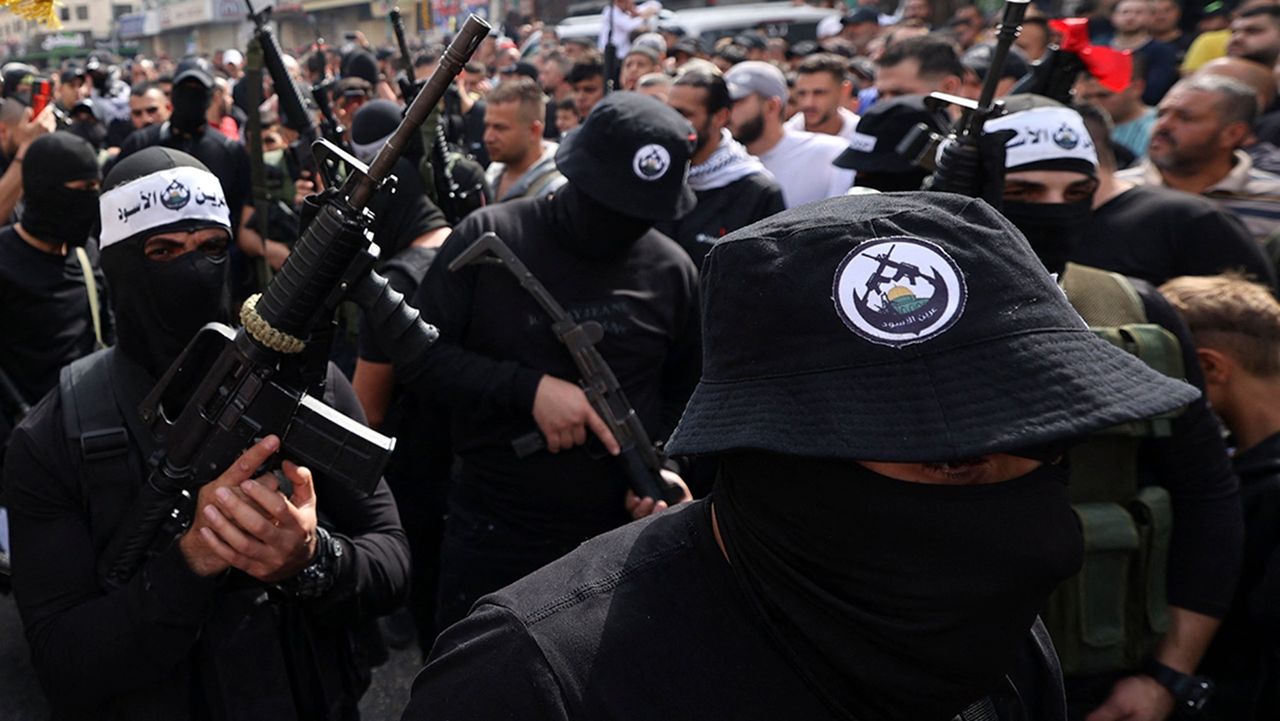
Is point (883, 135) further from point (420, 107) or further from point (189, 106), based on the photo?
point (189, 106)

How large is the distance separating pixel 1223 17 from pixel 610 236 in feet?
23.4

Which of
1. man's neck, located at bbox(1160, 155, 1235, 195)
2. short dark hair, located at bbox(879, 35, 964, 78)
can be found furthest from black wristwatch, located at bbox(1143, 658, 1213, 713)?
short dark hair, located at bbox(879, 35, 964, 78)

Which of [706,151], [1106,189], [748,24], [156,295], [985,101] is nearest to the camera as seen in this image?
[156,295]

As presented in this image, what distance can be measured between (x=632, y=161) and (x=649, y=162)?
47mm

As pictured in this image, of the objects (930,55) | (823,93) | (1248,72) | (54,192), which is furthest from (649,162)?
(1248,72)

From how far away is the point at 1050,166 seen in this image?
246 centimetres

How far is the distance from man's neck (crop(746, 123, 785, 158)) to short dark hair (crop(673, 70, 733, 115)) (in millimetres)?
794

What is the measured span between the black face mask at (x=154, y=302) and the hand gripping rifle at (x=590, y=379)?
788mm

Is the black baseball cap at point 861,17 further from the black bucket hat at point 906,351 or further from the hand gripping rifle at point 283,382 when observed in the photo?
the black bucket hat at point 906,351

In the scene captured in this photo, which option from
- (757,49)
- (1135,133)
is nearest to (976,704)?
(1135,133)

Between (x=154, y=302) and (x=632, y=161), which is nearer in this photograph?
(x=154, y=302)

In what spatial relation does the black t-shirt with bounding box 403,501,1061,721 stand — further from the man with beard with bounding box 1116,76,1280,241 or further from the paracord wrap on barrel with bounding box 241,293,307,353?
the man with beard with bounding box 1116,76,1280,241

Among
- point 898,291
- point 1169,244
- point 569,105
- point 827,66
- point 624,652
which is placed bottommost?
point 569,105

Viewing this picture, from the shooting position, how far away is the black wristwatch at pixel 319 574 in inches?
75.0
